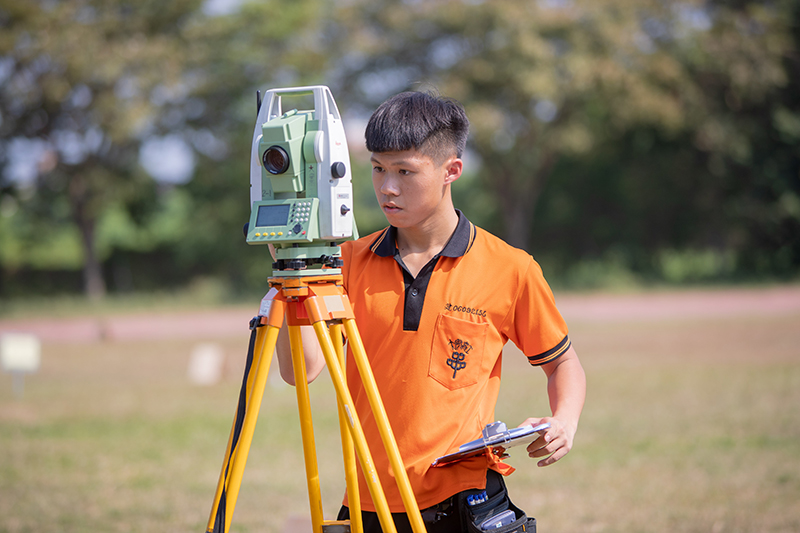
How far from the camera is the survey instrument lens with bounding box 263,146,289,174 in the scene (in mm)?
1992

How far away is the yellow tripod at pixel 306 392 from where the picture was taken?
2.05m

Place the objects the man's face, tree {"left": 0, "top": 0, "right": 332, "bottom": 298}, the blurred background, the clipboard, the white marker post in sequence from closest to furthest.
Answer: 1. the clipboard
2. the man's face
3. the white marker post
4. the blurred background
5. tree {"left": 0, "top": 0, "right": 332, "bottom": 298}

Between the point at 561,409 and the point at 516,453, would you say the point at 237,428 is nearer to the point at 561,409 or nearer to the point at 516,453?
the point at 561,409

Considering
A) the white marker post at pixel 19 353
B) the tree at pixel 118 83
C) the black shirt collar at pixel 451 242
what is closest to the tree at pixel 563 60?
the tree at pixel 118 83

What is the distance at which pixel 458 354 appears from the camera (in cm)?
222

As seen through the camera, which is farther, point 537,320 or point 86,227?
point 86,227

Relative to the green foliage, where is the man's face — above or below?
below

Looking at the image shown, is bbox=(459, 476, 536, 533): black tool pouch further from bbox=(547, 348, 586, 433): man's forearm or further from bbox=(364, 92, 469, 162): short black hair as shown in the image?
bbox=(364, 92, 469, 162): short black hair

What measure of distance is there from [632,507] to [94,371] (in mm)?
9501

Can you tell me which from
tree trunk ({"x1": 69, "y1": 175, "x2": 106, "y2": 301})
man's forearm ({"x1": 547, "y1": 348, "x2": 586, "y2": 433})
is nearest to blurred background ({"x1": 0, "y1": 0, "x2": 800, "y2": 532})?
tree trunk ({"x1": 69, "y1": 175, "x2": 106, "y2": 301})

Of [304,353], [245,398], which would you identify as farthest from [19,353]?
[245,398]

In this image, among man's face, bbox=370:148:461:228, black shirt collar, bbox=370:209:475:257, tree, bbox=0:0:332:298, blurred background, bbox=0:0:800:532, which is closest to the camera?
man's face, bbox=370:148:461:228

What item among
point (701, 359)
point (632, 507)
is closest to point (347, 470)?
point (632, 507)

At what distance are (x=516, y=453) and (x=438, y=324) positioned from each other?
5657 mm
